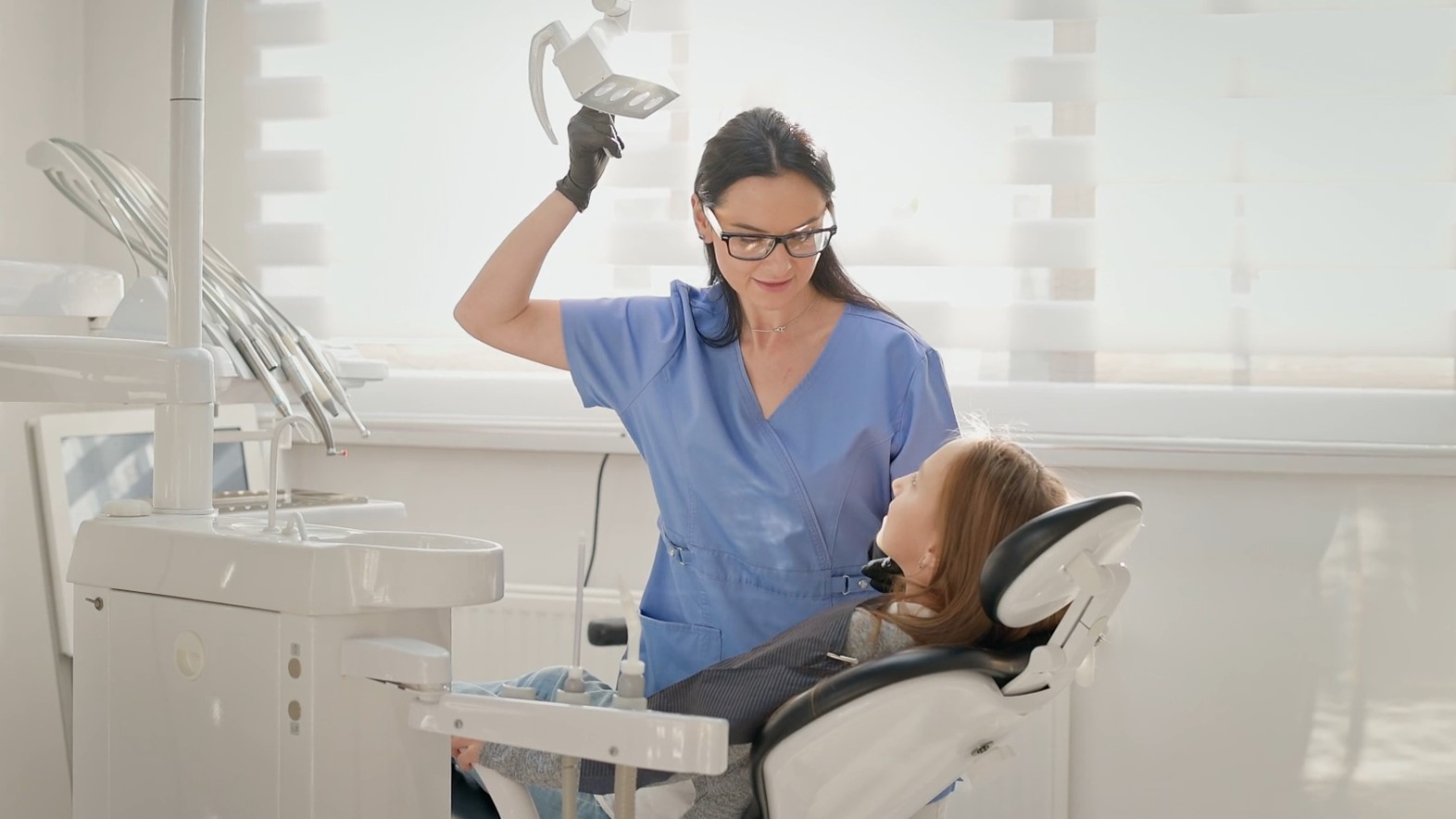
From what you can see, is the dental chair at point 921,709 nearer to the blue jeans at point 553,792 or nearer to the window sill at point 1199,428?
the blue jeans at point 553,792

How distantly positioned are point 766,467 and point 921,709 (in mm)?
505

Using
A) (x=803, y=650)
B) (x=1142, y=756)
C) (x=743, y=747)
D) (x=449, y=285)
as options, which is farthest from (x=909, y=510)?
(x=449, y=285)

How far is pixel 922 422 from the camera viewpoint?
1.63 meters

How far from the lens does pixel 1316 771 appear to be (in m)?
2.16

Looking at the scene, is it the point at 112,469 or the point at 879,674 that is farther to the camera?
the point at 112,469

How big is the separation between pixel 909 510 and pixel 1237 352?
0.95 metres

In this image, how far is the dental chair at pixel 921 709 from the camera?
118 cm

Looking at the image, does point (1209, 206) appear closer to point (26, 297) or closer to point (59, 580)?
point (26, 297)

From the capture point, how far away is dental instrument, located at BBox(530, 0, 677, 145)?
1.29m

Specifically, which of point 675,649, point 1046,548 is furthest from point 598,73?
point 675,649

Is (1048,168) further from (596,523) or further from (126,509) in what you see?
(126,509)

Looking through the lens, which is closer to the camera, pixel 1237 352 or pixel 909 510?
pixel 909 510

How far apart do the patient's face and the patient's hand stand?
1.60ft

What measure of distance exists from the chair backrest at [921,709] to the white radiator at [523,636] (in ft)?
3.57
